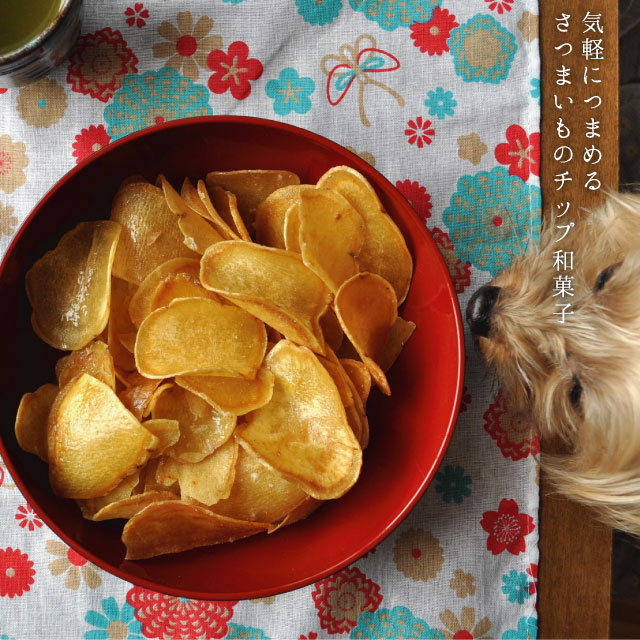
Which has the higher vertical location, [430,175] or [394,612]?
[430,175]

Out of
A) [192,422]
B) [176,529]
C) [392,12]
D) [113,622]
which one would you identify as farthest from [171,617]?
[392,12]

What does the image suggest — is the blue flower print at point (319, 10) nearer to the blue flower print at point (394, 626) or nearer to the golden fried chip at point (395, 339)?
the golden fried chip at point (395, 339)

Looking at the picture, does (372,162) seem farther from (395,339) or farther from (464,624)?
(464,624)

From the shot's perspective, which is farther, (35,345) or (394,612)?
(394,612)

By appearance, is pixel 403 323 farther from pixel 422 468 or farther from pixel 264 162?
pixel 264 162

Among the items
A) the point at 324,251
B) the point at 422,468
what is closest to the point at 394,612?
the point at 422,468

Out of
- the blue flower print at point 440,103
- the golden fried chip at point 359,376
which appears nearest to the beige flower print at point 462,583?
the golden fried chip at point 359,376
